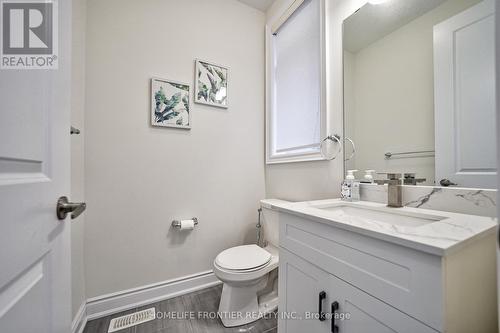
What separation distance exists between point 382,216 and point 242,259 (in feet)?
2.91

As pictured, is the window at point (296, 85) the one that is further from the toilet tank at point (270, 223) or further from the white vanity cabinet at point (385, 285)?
the white vanity cabinet at point (385, 285)

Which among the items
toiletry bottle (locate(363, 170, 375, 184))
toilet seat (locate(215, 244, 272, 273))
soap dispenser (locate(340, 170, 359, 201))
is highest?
toiletry bottle (locate(363, 170, 375, 184))

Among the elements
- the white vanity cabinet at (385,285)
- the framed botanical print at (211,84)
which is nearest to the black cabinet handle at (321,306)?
the white vanity cabinet at (385,285)

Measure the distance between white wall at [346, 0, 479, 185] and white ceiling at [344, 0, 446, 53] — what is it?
0.03 metres

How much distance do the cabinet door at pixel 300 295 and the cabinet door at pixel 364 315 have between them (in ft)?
0.15

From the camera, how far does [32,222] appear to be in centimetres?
39

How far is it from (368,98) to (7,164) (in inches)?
58.6

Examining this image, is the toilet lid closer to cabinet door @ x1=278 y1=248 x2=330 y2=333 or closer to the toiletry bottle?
cabinet door @ x1=278 y1=248 x2=330 y2=333

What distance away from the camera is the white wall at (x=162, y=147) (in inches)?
52.4

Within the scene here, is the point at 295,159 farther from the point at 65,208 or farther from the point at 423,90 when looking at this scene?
the point at 65,208

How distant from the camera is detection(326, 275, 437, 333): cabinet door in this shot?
517 millimetres

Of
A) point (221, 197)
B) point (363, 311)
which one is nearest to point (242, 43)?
point (221, 197)

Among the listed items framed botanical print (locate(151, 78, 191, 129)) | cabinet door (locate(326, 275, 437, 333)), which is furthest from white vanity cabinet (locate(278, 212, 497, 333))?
framed botanical print (locate(151, 78, 191, 129))

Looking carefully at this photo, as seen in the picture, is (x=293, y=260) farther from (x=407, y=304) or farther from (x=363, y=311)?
(x=407, y=304)
